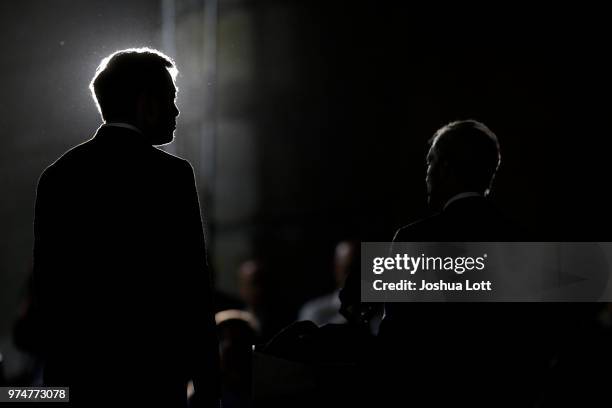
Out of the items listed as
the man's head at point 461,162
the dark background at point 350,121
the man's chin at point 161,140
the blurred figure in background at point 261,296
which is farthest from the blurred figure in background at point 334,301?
the man's chin at point 161,140

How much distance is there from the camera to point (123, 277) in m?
1.68

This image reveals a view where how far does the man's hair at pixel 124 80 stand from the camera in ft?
5.89

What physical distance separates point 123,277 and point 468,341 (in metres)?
0.79

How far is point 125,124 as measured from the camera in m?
1.78

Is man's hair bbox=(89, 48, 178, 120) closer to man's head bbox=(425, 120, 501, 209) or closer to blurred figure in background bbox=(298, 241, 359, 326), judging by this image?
man's head bbox=(425, 120, 501, 209)

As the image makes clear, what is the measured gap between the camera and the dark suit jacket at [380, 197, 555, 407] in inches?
69.0

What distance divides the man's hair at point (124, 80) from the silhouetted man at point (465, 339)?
27.1 inches

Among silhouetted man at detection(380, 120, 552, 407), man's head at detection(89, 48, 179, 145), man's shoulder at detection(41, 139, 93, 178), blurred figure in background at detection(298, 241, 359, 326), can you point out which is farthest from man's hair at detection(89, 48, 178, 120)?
blurred figure in background at detection(298, 241, 359, 326)

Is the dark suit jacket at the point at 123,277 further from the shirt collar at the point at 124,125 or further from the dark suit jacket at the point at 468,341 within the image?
the dark suit jacket at the point at 468,341

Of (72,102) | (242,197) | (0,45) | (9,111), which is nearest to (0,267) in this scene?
(242,197)

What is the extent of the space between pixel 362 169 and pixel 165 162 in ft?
13.3

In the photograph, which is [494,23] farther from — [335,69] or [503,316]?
[503,316]

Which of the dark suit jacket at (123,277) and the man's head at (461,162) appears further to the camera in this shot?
the man's head at (461,162)

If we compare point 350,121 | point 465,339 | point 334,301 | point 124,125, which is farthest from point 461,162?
point 350,121
